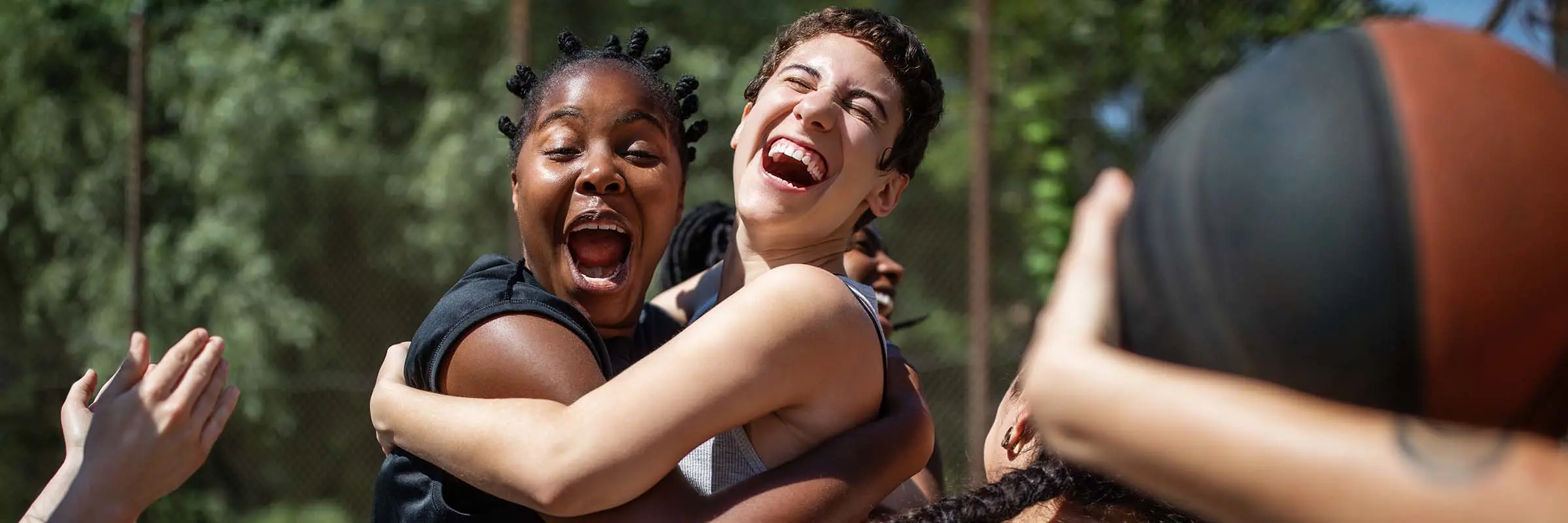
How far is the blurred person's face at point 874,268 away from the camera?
3580 mm

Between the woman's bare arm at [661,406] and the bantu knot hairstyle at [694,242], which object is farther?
the bantu knot hairstyle at [694,242]

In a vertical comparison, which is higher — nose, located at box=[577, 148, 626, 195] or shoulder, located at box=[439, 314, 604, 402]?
nose, located at box=[577, 148, 626, 195]

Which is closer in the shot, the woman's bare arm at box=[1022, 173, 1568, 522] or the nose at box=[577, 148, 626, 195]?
the woman's bare arm at box=[1022, 173, 1568, 522]

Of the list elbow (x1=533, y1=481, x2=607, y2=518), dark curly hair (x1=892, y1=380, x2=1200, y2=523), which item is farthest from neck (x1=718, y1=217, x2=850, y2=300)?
dark curly hair (x1=892, y1=380, x2=1200, y2=523)

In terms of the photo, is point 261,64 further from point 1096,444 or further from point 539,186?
point 1096,444

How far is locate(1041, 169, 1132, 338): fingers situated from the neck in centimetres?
124

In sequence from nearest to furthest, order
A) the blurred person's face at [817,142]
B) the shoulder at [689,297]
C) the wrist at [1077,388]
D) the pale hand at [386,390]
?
1. the wrist at [1077,388]
2. the pale hand at [386,390]
3. the blurred person's face at [817,142]
4. the shoulder at [689,297]

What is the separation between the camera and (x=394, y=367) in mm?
2367

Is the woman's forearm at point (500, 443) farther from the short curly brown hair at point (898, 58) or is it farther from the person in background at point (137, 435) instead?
the short curly brown hair at point (898, 58)

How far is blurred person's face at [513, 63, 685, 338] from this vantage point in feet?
8.09

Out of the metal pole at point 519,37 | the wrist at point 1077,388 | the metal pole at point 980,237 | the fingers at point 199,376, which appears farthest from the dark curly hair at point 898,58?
the metal pole at point 519,37

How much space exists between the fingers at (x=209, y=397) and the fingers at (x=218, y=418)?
0.01 metres

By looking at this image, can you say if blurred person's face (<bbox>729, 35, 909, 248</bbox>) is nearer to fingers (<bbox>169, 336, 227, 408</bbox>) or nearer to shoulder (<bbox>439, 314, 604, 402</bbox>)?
shoulder (<bbox>439, 314, 604, 402</bbox>)

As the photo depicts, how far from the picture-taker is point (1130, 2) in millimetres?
9305
